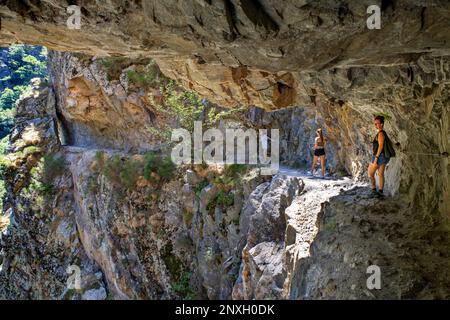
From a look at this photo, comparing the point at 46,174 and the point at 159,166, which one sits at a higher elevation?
the point at 159,166

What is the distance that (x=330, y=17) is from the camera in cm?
327

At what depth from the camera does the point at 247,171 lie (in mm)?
10609

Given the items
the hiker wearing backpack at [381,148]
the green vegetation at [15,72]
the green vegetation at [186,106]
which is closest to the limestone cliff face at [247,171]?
the hiker wearing backpack at [381,148]

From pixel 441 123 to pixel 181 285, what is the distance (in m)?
10.1

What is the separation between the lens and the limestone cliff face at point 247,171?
3.62m

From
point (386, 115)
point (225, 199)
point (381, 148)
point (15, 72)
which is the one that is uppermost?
point (15, 72)

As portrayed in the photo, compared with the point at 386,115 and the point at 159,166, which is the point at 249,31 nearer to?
the point at 386,115

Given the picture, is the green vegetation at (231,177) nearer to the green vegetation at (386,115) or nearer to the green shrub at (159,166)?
the green shrub at (159,166)

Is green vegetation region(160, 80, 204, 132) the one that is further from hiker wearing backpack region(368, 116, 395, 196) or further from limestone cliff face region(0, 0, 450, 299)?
hiker wearing backpack region(368, 116, 395, 196)

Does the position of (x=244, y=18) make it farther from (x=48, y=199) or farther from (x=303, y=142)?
(x=48, y=199)

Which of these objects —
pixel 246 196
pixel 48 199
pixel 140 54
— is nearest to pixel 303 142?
pixel 246 196

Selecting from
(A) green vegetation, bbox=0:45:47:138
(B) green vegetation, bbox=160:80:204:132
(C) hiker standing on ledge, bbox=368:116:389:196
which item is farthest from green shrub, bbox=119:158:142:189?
(A) green vegetation, bbox=0:45:47:138

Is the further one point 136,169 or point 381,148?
point 136,169

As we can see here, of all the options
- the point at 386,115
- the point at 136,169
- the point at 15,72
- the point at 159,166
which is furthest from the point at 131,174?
the point at 15,72
